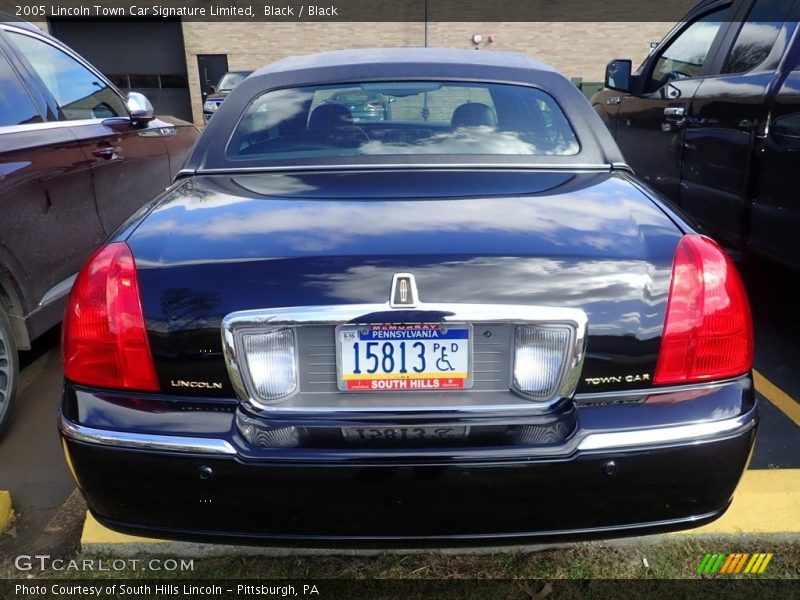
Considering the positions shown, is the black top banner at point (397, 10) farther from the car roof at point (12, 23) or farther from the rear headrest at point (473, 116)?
the rear headrest at point (473, 116)

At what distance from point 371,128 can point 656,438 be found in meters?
1.62

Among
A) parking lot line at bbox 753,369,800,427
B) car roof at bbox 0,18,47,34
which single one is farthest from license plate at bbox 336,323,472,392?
car roof at bbox 0,18,47,34

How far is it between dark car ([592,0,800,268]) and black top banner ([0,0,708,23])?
19.3 meters

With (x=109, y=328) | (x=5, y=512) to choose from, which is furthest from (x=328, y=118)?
(x=5, y=512)

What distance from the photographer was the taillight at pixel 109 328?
1676 millimetres

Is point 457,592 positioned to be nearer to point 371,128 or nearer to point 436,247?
point 436,247

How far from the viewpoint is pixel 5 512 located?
2490 millimetres

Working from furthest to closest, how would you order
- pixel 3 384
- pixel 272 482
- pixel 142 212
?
pixel 3 384
pixel 142 212
pixel 272 482

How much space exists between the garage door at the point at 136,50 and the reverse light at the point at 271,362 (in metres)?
23.2

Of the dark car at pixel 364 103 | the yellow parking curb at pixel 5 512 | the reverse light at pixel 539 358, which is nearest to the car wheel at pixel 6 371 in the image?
the yellow parking curb at pixel 5 512

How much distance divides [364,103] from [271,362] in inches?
62.6

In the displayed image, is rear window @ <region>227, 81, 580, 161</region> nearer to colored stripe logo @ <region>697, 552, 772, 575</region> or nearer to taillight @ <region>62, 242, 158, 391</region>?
taillight @ <region>62, 242, 158, 391</region>

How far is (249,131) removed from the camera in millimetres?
2674

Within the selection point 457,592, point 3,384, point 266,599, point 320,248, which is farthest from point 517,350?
point 3,384
